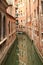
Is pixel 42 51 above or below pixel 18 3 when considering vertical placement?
below

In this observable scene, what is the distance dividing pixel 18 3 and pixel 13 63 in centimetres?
3072

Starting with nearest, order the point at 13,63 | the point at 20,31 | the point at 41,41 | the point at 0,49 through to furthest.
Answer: the point at 0,49 < the point at 13,63 < the point at 41,41 < the point at 20,31

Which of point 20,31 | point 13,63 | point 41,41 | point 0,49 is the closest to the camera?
point 0,49

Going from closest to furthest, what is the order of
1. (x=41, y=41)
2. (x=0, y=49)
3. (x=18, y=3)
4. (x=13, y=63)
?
(x=0, y=49), (x=13, y=63), (x=41, y=41), (x=18, y=3)

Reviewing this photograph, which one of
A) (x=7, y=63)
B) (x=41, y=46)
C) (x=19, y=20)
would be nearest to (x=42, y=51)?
(x=41, y=46)

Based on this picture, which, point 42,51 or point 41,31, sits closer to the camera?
point 42,51

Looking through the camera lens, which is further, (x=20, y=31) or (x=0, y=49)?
(x=20, y=31)

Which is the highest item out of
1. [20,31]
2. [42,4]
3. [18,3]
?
[18,3]

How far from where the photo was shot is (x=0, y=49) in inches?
345

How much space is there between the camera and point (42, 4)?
10672 mm

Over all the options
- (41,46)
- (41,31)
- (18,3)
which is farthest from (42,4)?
(18,3)

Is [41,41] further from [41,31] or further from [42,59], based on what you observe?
[42,59]

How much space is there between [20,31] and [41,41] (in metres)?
25.8

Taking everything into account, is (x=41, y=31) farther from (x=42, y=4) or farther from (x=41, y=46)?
(x=42, y=4)
